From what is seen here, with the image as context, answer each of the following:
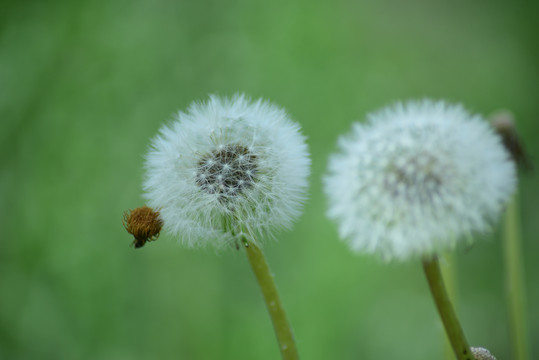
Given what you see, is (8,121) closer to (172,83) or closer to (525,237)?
(172,83)

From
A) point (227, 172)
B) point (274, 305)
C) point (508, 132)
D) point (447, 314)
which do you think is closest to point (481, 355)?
point (447, 314)

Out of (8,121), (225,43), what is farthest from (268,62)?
(8,121)

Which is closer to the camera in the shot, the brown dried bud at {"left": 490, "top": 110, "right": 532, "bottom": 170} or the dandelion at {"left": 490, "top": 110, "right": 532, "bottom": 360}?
the dandelion at {"left": 490, "top": 110, "right": 532, "bottom": 360}

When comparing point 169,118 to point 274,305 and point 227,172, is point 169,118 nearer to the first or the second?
point 227,172

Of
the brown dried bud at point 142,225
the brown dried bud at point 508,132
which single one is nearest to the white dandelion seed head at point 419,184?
the brown dried bud at point 142,225

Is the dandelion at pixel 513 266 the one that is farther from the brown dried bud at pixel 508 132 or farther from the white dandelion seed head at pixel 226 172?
the white dandelion seed head at pixel 226 172

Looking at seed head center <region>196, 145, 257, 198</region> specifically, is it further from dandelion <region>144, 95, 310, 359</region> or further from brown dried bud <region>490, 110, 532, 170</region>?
brown dried bud <region>490, 110, 532, 170</region>

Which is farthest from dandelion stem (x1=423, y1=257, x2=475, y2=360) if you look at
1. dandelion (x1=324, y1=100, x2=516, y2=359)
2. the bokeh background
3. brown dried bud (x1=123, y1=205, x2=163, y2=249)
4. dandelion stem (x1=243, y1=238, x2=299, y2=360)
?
the bokeh background

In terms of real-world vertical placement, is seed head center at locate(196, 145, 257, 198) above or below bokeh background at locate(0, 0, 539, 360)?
below
